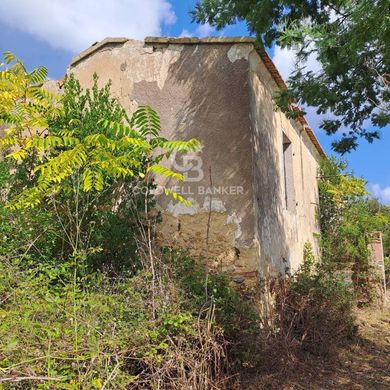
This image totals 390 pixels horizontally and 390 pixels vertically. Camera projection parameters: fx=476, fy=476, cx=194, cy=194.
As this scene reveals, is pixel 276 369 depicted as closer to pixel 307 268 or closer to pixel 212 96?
pixel 307 268

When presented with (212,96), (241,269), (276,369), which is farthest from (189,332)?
(212,96)

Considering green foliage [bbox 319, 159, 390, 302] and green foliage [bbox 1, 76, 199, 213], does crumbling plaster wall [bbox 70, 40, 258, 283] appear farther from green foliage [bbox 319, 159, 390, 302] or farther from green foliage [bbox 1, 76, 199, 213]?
green foliage [bbox 319, 159, 390, 302]

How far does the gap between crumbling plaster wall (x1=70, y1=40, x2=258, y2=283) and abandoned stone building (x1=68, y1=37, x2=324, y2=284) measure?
14 millimetres

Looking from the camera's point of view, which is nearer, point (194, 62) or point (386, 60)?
point (386, 60)

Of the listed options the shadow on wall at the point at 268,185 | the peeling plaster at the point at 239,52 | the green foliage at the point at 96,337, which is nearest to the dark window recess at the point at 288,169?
the shadow on wall at the point at 268,185

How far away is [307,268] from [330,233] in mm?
3747

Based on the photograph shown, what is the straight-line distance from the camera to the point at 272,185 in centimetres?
780

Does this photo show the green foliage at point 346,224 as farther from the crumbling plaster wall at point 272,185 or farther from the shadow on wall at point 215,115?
the shadow on wall at point 215,115

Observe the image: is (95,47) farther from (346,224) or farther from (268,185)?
(346,224)

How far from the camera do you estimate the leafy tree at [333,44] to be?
4703mm

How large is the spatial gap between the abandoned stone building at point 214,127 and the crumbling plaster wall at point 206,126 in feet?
0.05

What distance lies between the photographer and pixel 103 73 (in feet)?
24.7

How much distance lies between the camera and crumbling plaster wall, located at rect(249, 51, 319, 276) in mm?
7000

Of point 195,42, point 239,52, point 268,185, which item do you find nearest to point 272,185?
point 268,185
